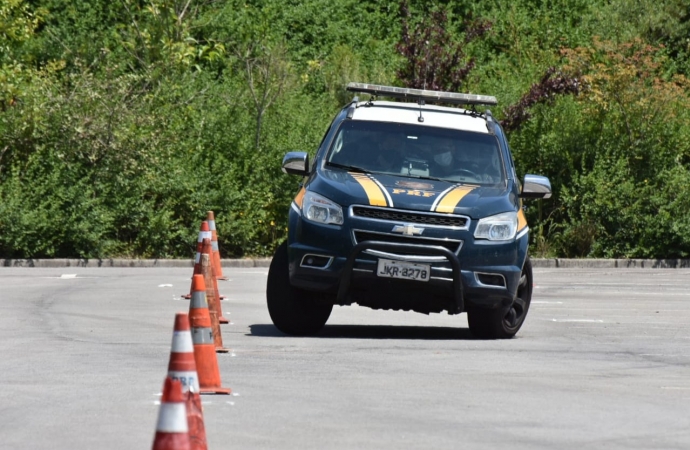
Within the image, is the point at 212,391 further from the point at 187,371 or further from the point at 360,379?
the point at 187,371

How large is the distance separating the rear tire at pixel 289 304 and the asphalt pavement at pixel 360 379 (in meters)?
0.20

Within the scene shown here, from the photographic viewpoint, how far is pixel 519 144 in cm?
3056

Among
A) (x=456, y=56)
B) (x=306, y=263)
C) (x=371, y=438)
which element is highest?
(x=456, y=56)

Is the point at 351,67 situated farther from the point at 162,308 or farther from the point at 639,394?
the point at 639,394

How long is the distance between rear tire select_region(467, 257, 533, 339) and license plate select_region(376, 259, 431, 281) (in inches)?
40.4

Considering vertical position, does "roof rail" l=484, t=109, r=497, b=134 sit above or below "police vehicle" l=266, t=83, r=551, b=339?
above

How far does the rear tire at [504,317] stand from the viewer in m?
13.4

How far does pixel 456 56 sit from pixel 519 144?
8.53 feet

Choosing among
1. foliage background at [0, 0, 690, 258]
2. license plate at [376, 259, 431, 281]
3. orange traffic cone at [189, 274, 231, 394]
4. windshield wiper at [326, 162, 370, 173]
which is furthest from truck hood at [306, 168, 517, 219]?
foliage background at [0, 0, 690, 258]

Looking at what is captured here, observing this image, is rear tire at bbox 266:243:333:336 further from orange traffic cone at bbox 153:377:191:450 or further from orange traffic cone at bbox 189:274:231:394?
orange traffic cone at bbox 153:377:191:450

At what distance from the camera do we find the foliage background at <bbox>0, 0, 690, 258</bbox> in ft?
86.4

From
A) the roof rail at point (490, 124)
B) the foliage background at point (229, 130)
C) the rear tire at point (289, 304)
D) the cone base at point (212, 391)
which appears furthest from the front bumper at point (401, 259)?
the foliage background at point (229, 130)

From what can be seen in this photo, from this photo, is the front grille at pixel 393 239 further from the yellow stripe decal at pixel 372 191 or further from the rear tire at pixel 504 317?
the rear tire at pixel 504 317

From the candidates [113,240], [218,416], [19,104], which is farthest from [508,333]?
[19,104]
